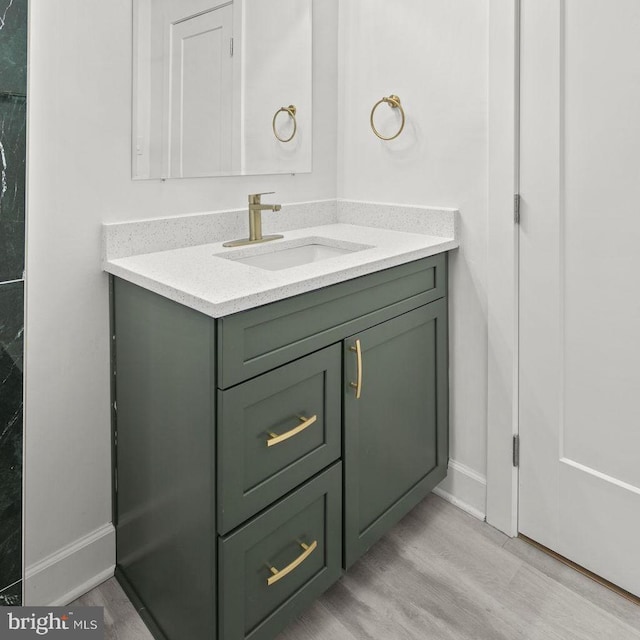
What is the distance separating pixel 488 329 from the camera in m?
1.71

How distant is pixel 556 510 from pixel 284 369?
3.34 feet

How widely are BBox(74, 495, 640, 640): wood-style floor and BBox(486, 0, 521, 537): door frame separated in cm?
17

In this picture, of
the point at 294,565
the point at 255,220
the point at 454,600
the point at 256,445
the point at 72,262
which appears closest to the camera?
the point at 256,445

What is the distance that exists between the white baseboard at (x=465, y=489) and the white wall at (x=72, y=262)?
1.13 metres

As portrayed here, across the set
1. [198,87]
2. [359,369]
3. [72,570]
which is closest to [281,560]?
[359,369]

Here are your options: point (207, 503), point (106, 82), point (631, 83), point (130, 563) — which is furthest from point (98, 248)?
point (631, 83)

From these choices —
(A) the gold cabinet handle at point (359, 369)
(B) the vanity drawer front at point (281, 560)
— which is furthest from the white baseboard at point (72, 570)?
(A) the gold cabinet handle at point (359, 369)

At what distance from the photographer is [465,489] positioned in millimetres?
1868

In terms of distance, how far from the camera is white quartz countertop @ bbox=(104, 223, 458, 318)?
111cm

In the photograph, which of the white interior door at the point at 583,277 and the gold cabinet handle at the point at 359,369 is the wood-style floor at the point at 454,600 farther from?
the gold cabinet handle at the point at 359,369

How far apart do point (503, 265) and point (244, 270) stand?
82 cm

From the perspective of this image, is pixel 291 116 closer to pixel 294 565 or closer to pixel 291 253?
pixel 291 253

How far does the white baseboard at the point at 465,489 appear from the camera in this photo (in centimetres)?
182

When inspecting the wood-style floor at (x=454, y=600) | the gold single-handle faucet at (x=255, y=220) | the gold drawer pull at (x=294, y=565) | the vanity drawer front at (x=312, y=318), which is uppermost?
the gold single-handle faucet at (x=255, y=220)
